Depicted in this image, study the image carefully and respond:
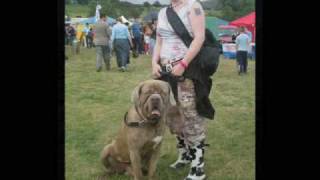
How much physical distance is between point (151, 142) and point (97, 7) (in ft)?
3.55

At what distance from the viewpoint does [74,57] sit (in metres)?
4.59

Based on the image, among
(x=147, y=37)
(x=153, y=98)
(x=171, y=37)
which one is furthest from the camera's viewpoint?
(x=147, y=37)

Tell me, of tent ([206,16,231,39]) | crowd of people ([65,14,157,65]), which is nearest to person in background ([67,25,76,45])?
crowd of people ([65,14,157,65])

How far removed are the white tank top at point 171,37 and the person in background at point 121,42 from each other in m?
0.28

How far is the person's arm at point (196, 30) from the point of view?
4.48 metres

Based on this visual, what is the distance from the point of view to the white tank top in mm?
4488

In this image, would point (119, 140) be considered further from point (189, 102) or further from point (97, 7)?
point (97, 7)

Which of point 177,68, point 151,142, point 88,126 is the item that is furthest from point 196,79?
point 88,126

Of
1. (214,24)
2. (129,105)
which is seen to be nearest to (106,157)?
(129,105)

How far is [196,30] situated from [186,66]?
27cm

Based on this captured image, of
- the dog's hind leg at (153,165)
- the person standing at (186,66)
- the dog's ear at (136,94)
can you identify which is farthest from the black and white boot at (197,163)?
the dog's ear at (136,94)

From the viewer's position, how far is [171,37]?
14.8ft

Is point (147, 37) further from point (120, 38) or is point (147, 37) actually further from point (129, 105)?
point (129, 105)

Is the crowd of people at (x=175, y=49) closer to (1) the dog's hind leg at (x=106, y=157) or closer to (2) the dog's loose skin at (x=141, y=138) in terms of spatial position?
(2) the dog's loose skin at (x=141, y=138)
